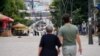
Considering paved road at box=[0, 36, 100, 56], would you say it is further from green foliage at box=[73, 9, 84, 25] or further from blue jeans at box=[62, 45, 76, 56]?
green foliage at box=[73, 9, 84, 25]

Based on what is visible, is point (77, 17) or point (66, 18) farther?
point (77, 17)

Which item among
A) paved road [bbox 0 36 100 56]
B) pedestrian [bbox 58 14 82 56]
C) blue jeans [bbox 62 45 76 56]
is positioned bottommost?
paved road [bbox 0 36 100 56]

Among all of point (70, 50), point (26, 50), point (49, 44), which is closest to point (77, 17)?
point (26, 50)

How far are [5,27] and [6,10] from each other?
7.70 meters

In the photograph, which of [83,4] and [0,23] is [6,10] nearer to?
[0,23]

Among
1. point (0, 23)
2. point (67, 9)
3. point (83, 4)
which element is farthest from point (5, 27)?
point (67, 9)

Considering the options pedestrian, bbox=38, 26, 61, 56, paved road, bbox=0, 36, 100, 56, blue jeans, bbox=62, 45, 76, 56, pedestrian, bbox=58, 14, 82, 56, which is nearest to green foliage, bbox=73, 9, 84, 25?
paved road, bbox=0, 36, 100, 56

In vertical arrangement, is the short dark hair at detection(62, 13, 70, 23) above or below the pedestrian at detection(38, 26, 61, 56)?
above

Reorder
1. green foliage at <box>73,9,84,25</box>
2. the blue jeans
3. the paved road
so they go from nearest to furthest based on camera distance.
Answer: the blue jeans < the paved road < green foliage at <box>73,9,84,25</box>

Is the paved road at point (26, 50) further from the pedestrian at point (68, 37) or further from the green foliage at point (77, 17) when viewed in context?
the green foliage at point (77, 17)

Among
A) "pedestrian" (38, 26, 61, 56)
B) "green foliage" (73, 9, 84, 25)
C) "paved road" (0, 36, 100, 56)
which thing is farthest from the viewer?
"green foliage" (73, 9, 84, 25)

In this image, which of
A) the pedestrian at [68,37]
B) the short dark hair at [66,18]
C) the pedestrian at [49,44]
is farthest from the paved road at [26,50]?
the pedestrian at [49,44]

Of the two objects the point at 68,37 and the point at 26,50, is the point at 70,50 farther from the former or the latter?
the point at 26,50

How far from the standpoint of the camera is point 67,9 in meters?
95.2
